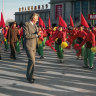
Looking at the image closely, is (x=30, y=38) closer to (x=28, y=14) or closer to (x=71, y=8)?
(x=71, y=8)

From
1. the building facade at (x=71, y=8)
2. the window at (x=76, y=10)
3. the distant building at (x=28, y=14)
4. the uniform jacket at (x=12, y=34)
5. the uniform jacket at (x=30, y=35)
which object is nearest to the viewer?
the uniform jacket at (x=30, y=35)

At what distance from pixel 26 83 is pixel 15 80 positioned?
0.51 meters

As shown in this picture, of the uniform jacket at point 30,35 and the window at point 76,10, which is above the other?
the window at point 76,10

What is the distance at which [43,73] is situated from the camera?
7.96 metres

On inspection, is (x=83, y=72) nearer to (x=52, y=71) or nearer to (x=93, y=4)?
(x=52, y=71)

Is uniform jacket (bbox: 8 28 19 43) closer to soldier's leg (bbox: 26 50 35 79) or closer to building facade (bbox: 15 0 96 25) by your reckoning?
soldier's leg (bbox: 26 50 35 79)

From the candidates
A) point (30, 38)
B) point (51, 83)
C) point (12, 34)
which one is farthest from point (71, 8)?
point (51, 83)

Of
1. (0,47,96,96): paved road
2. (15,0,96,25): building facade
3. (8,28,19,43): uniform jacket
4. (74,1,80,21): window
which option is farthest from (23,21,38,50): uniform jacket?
(74,1,80,21): window

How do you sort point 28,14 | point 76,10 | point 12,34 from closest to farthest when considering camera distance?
point 12,34
point 76,10
point 28,14

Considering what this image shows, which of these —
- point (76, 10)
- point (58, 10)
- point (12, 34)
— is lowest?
point (12, 34)

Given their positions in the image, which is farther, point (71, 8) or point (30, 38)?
point (71, 8)

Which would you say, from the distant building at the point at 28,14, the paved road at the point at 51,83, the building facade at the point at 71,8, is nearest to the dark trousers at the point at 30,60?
the paved road at the point at 51,83

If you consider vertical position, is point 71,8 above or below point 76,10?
above

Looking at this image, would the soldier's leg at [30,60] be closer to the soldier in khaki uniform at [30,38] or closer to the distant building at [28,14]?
the soldier in khaki uniform at [30,38]
